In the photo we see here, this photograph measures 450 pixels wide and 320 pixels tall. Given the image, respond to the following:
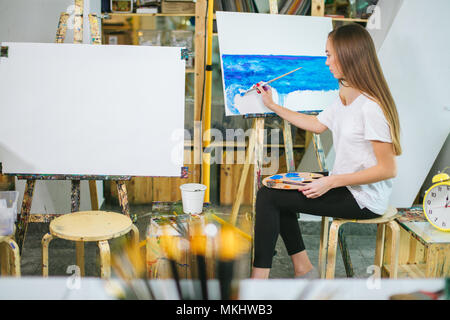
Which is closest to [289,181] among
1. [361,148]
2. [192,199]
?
[361,148]

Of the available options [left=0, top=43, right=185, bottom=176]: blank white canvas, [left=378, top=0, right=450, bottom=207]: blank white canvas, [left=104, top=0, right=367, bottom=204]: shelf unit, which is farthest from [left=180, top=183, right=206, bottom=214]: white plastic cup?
[left=378, top=0, right=450, bottom=207]: blank white canvas

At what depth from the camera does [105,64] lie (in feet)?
6.28

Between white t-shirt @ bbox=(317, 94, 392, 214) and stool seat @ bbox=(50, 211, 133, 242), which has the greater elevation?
white t-shirt @ bbox=(317, 94, 392, 214)

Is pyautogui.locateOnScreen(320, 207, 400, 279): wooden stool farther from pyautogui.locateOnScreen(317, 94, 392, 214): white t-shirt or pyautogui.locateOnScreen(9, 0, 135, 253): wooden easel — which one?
pyautogui.locateOnScreen(9, 0, 135, 253): wooden easel

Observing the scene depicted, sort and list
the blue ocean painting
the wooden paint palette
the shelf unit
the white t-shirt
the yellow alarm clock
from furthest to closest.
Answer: the shelf unit, the blue ocean painting, the yellow alarm clock, the wooden paint palette, the white t-shirt

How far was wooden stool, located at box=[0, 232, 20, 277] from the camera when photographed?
4.65 ft

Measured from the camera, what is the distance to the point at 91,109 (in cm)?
190

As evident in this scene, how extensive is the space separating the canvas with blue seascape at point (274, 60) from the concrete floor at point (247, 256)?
0.83m

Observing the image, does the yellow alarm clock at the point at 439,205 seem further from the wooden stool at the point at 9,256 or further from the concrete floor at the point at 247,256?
the wooden stool at the point at 9,256

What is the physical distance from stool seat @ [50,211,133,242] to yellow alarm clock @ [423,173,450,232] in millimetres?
1304

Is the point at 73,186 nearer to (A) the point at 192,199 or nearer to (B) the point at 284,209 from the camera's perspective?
(A) the point at 192,199
